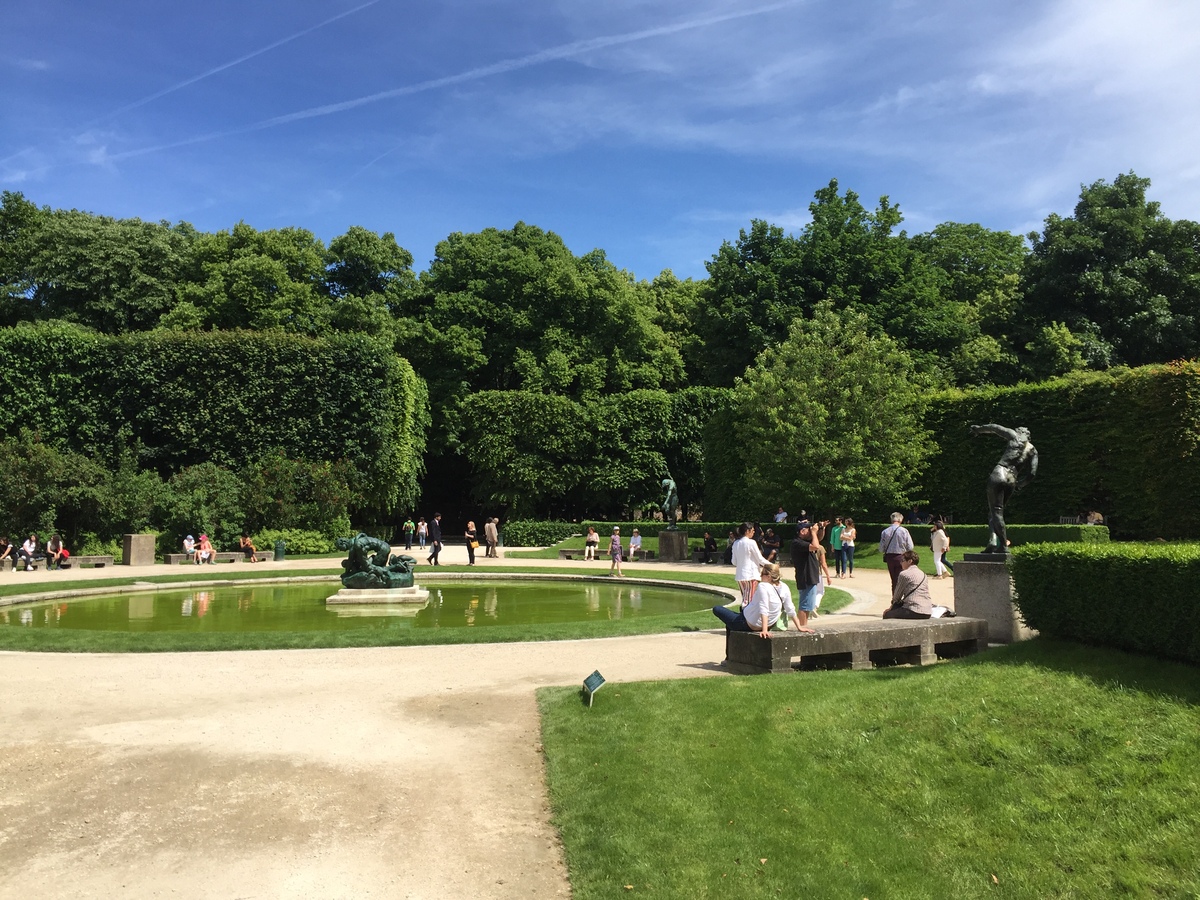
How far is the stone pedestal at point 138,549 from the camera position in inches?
1251

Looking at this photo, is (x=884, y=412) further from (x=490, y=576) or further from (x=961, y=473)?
(x=490, y=576)

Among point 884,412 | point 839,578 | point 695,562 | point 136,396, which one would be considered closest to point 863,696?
point 839,578

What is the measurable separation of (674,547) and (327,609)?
1736 cm

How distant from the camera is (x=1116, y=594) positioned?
8359mm

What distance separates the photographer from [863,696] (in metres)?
8.37

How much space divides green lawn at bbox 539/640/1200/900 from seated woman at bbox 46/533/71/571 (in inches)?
1092

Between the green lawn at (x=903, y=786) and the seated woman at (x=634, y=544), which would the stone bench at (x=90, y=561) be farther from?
the green lawn at (x=903, y=786)

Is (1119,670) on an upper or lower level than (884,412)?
lower

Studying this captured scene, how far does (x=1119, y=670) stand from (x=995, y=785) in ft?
7.54

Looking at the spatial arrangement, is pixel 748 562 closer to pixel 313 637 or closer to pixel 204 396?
pixel 313 637

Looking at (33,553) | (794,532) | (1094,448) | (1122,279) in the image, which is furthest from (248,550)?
(1122,279)

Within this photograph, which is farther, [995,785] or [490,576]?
[490,576]

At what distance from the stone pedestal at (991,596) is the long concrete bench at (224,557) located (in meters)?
27.2

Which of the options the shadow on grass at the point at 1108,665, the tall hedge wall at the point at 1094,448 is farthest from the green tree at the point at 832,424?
the shadow on grass at the point at 1108,665
